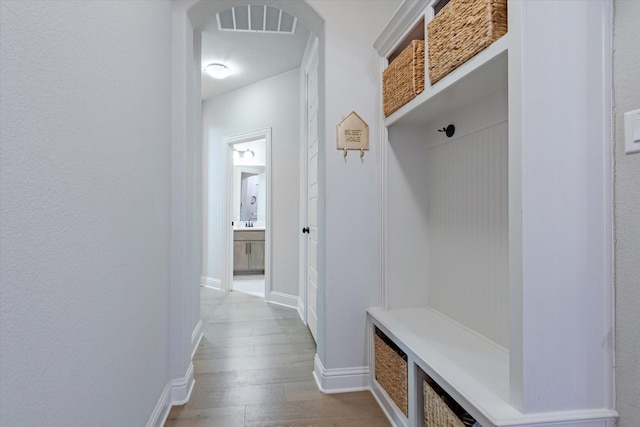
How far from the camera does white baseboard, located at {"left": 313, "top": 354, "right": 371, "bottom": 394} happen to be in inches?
79.6

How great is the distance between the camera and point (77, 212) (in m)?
0.94

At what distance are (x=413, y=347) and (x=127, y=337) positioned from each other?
116cm

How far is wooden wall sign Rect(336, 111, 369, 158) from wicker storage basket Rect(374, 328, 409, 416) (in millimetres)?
1078

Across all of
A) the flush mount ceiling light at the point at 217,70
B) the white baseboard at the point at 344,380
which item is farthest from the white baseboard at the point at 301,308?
the flush mount ceiling light at the point at 217,70

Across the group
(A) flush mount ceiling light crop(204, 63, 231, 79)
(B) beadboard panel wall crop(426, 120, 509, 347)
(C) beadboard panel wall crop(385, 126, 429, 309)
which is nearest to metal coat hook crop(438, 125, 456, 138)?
(B) beadboard panel wall crop(426, 120, 509, 347)

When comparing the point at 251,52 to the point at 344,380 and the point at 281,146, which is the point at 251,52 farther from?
the point at 344,380

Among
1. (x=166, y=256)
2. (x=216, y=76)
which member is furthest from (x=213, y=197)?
(x=166, y=256)

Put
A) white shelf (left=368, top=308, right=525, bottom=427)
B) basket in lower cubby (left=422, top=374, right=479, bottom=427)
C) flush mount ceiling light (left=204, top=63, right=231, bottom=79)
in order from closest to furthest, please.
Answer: white shelf (left=368, top=308, right=525, bottom=427), basket in lower cubby (left=422, top=374, right=479, bottom=427), flush mount ceiling light (left=204, top=63, right=231, bottom=79)

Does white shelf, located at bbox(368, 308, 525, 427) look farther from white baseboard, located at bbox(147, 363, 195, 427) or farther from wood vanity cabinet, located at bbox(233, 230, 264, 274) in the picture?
wood vanity cabinet, located at bbox(233, 230, 264, 274)

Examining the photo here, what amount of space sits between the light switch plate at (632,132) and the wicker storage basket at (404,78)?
800mm

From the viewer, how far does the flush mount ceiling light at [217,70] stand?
3826 millimetres

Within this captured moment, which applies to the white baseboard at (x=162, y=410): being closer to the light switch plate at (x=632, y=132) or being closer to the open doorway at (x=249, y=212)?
the light switch plate at (x=632, y=132)

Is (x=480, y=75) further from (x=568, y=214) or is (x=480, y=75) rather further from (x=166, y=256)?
(x=166, y=256)

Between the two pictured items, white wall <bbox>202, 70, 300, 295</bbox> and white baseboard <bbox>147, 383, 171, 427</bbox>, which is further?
white wall <bbox>202, 70, 300, 295</bbox>
